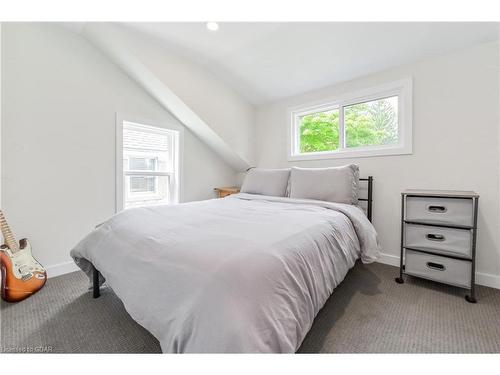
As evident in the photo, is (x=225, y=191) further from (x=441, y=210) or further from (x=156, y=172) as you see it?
(x=441, y=210)

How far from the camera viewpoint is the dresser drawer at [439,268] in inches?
64.9

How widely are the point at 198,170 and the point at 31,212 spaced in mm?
1863

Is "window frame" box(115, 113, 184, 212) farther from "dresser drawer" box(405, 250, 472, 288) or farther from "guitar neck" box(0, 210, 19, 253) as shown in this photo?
"dresser drawer" box(405, 250, 472, 288)

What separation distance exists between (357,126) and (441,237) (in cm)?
149

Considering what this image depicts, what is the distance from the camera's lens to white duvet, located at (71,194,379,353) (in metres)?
0.70

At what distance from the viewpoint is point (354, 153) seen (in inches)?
101

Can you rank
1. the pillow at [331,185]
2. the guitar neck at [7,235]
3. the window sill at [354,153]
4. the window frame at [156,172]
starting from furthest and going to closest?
1. the window frame at [156,172]
2. the window sill at [354,153]
3. the pillow at [331,185]
4. the guitar neck at [7,235]

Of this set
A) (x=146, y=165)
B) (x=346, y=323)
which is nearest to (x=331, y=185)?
(x=346, y=323)

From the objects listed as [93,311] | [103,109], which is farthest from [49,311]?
[103,109]

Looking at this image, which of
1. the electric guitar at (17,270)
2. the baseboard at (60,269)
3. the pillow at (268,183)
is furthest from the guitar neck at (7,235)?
the pillow at (268,183)

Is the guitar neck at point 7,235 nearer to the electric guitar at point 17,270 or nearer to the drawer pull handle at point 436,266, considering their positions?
the electric guitar at point 17,270

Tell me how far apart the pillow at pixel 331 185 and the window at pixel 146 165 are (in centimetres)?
178
